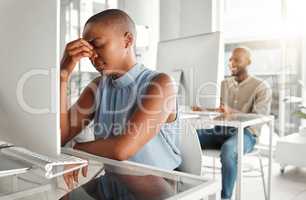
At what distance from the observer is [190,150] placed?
3.75ft

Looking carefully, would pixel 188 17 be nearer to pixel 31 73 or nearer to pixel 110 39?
pixel 110 39

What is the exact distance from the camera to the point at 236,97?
280cm

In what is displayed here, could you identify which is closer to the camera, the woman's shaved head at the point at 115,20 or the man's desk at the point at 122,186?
the man's desk at the point at 122,186

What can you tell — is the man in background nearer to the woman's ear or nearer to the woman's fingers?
the woman's ear

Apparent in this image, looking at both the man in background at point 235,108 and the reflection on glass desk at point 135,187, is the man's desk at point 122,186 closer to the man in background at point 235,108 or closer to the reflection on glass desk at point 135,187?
the reflection on glass desk at point 135,187

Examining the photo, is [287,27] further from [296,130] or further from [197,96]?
[197,96]

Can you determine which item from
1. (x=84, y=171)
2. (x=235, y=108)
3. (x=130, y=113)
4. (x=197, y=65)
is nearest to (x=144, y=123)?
(x=130, y=113)

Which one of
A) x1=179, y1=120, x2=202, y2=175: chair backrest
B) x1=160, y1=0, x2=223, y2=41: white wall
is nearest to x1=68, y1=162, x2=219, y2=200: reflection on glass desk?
x1=179, y1=120, x2=202, y2=175: chair backrest

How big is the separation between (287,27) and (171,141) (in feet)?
10.3

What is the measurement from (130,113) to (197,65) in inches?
30.6

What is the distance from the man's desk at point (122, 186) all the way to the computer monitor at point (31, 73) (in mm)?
80

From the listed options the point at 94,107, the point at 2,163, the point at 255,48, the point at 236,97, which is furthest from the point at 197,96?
the point at 255,48

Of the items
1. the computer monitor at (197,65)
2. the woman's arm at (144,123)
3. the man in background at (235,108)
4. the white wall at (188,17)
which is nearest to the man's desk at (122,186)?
the woman's arm at (144,123)

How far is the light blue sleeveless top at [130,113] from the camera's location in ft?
3.42
